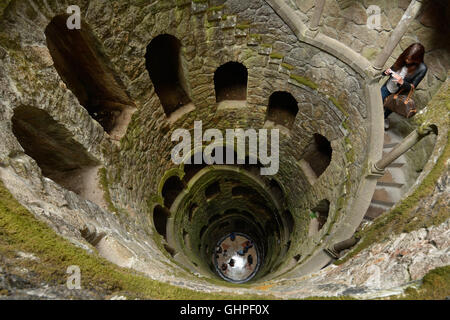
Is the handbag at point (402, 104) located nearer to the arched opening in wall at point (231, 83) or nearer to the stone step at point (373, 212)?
the stone step at point (373, 212)

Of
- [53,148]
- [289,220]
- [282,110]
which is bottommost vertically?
[53,148]

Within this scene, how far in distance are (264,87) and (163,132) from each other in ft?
9.78

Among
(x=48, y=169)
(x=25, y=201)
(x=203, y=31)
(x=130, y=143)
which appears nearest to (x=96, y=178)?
(x=48, y=169)

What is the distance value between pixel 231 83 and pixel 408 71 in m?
4.66

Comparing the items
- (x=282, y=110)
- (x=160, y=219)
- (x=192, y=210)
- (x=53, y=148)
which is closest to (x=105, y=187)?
(x=53, y=148)

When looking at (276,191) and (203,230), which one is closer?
(276,191)

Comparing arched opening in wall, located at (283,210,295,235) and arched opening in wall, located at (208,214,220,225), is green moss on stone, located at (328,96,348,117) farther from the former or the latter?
arched opening in wall, located at (208,214,220,225)

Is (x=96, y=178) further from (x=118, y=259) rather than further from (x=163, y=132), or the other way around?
(x=163, y=132)

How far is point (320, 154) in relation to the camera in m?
8.38

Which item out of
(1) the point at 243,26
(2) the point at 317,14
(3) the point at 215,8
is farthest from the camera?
(1) the point at 243,26

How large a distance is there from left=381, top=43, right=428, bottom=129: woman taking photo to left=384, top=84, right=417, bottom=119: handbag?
12 cm

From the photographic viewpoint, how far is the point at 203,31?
20.6 feet

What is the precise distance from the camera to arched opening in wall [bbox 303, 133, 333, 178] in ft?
27.1

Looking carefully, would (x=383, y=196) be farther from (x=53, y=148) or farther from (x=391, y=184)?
(x=53, y=148)
